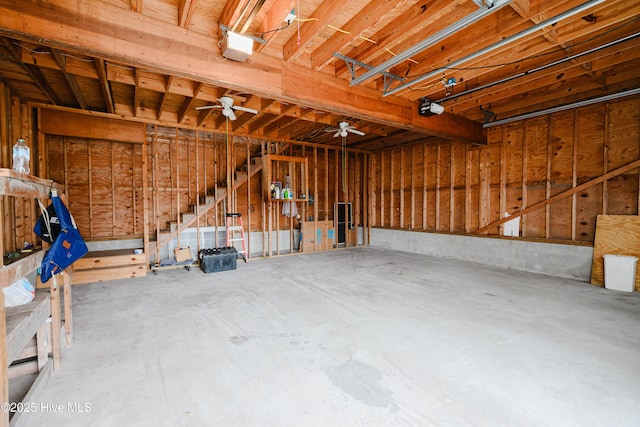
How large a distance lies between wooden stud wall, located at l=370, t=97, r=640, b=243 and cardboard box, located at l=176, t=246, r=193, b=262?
19.2 ft

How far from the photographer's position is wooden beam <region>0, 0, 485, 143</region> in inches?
89.8

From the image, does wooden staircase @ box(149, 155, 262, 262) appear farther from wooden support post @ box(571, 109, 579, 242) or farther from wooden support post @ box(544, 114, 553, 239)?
wooden support post @ box(571, 109, 579, 242)

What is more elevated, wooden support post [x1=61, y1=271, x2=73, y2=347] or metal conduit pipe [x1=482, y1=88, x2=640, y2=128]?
metal conduit pipe [x1=482, y1=88, x2=640, y2=128]

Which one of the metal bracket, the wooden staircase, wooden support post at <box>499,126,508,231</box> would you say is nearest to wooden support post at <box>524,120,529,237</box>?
wooden support post at <box>499,126,508,231</box>

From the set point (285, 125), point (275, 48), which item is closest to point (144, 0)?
point (275, 48)

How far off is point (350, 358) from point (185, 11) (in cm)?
352

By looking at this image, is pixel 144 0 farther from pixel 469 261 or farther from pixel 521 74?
pixel 469 261

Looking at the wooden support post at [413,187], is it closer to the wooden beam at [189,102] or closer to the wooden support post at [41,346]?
the wooden beam at [189,102]

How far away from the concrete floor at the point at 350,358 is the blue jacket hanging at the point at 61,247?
2.93 ft

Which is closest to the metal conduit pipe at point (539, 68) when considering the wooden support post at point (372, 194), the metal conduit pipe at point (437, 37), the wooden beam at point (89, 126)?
the metal conduit pipe at point (437, 37)

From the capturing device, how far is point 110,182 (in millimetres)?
6105

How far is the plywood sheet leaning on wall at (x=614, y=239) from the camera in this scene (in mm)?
4465

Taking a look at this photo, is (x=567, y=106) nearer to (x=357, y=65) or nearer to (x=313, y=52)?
(x=357, y=65)

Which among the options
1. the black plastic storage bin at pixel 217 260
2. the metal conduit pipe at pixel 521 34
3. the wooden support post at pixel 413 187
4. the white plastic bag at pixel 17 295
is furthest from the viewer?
the wooden support post at pixel 413 187
